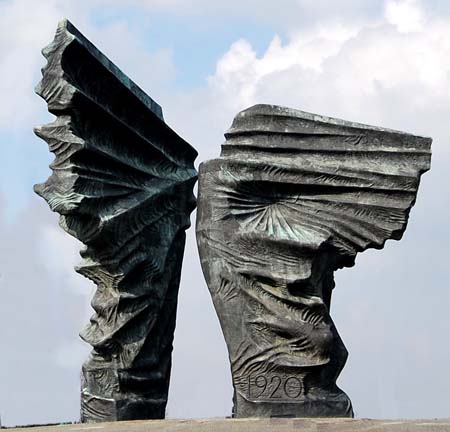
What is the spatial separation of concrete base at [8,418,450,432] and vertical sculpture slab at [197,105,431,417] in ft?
2.10

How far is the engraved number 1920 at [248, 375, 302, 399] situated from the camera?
408 inches

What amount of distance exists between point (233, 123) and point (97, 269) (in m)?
1.64

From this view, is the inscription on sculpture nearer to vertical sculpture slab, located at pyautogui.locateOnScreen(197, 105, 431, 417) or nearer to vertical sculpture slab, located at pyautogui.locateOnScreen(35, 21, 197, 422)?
vertical sculpture slab, located at pyautogui.locateOnScreen(197, 105, 431, 417)

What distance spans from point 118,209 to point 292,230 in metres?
1.46

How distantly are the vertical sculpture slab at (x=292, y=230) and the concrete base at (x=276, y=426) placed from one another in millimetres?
641

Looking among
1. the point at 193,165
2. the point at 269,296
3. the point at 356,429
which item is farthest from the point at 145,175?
the point at 356,429

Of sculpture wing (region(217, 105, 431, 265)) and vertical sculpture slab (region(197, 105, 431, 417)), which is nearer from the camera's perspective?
vertical sculpture slab (region(197, 105, 431, 417))

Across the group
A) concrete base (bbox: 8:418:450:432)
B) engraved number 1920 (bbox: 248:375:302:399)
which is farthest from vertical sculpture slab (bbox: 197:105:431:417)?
concrete base (bbox: 8:418:450:432)

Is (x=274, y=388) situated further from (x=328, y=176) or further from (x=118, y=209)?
(x=118, y=209)

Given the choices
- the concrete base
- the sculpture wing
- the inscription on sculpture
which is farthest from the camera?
the sculpture wing

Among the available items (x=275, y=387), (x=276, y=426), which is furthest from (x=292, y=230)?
(x=276, y=426)

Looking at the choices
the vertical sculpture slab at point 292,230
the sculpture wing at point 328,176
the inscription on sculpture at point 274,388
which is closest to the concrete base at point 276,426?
the inscription on sculpture at point 274,388

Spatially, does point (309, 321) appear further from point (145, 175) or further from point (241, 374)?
point (145, 175)

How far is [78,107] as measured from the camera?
1041 centimetres
